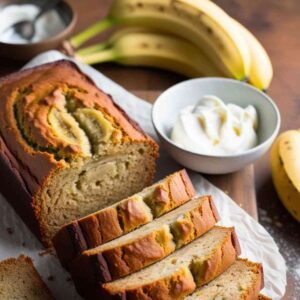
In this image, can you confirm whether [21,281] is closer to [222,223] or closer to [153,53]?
[222,223]

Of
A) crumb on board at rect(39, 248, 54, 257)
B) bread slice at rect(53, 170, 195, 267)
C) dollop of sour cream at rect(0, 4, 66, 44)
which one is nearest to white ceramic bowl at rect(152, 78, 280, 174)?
bread slice at rect(53, 170, 195, 267)

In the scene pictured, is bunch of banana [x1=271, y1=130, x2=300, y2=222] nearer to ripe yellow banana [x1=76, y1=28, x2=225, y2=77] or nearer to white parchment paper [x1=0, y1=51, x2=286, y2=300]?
white parchment paper [x1=0, y1=51, x2=286, y2=300]

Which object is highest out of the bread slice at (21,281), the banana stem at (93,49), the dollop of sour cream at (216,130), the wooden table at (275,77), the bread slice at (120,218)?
the bread slice at (120,218)

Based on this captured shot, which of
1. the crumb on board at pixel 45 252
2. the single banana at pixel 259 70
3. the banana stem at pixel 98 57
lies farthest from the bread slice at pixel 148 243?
the banana stem at pixel 98 57

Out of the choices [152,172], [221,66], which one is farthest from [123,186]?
[221,66]

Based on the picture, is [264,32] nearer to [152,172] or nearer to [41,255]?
[152,172]

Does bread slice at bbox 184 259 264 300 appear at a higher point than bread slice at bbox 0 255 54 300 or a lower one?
higher

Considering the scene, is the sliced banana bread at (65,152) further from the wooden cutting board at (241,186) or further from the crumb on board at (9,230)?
the wooden cutting board at (241,186)
